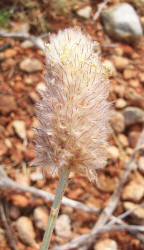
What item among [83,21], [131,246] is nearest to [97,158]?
[131,246]

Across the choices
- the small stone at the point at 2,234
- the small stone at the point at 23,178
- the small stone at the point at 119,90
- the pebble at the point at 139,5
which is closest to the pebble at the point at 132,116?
the small stone at the point at 119,90

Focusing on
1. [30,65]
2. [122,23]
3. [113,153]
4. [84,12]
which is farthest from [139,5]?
[113,153]

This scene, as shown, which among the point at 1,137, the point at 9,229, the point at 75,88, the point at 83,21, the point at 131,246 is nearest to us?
the point at 75,88

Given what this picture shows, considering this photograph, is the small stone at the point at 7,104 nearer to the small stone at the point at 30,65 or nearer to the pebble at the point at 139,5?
the small stone at the point at 30,65

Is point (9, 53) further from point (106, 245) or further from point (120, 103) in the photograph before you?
point (106, 245)

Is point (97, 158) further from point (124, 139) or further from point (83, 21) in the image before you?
point (83, 21)

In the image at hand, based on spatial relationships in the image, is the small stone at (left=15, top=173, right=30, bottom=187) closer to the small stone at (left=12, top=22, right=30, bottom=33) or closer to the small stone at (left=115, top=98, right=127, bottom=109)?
the small stone at (left=115, top=98, right=127, bottom=109)
